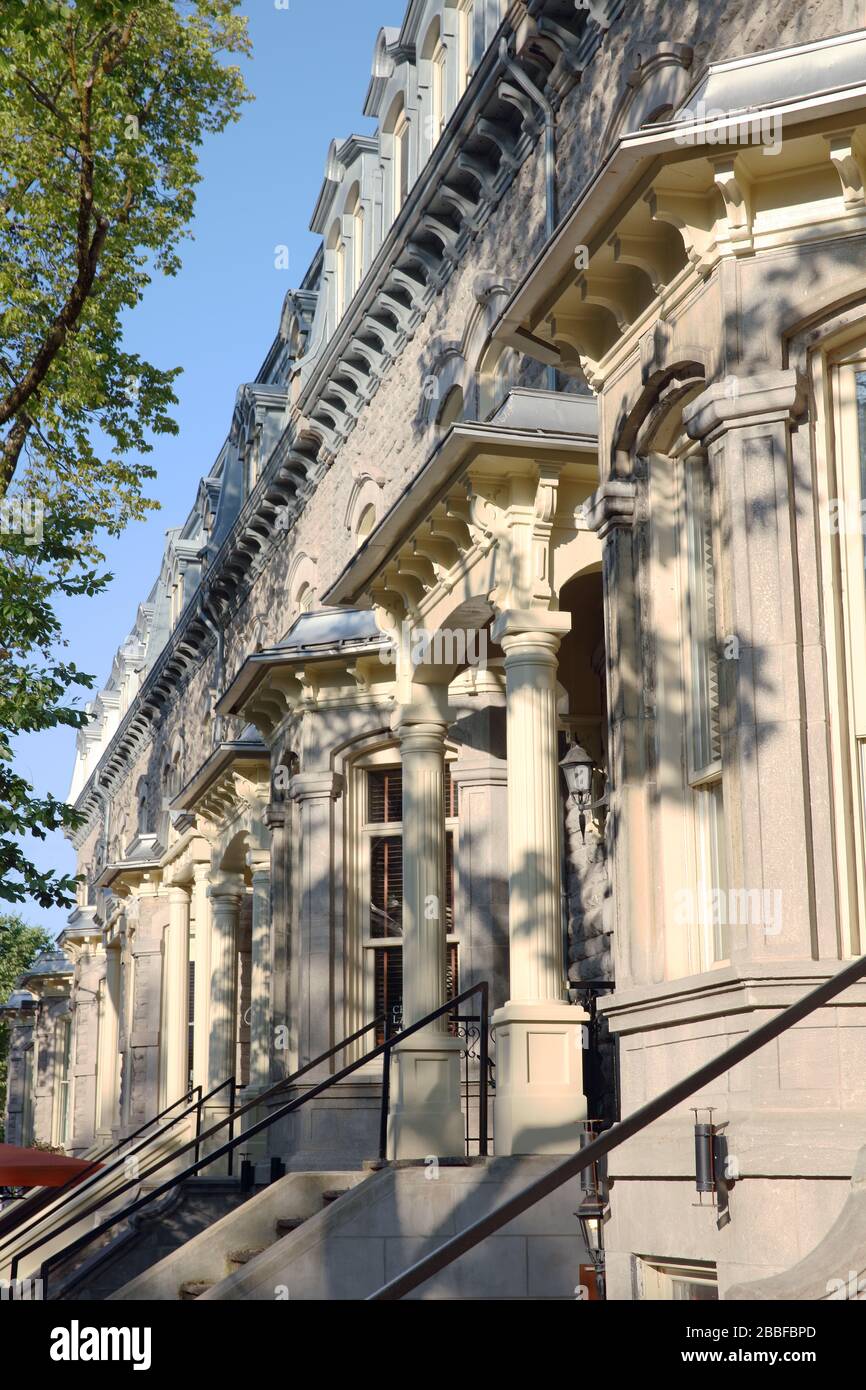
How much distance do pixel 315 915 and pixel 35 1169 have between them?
3.54m

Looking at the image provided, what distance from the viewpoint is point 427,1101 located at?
1120cm

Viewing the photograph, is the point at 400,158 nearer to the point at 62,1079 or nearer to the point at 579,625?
the point at 579,625

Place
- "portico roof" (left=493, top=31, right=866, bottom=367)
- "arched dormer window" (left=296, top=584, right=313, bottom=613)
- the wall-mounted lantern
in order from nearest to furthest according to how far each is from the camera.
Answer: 1. "portico roof" (left=493, top=31, right=866, bottom=367)
2. the wall-mounted lantern
3. "arched dormer window" (left=296, top=584, right=313, bottom=613)

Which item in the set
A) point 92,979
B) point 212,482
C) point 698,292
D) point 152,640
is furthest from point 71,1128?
point 698,292

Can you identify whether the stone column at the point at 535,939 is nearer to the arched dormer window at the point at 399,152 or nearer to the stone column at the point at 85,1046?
the arched dormer window at the point at 399,152

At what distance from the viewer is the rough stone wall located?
34.1ft

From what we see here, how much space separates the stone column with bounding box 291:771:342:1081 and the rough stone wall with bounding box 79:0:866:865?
158 inches

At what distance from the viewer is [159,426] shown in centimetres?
1792

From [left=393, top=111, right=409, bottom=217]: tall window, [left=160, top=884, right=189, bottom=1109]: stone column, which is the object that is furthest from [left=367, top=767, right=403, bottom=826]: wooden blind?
[left=160, top=884, right=189, bottom=1109]: stone column

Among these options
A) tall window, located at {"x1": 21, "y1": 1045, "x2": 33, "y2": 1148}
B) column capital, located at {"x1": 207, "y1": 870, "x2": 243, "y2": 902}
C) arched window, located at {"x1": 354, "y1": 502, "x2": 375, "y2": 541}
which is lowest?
tall window, located at {"x1": 21, "y1": 1045, "x2": 33, "y2": 1148}

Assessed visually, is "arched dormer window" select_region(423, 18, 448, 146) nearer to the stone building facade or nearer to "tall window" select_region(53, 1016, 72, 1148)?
the stone building facade

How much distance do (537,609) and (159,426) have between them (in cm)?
890

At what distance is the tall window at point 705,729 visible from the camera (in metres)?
6.87

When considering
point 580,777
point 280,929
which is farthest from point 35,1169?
point 580,777
